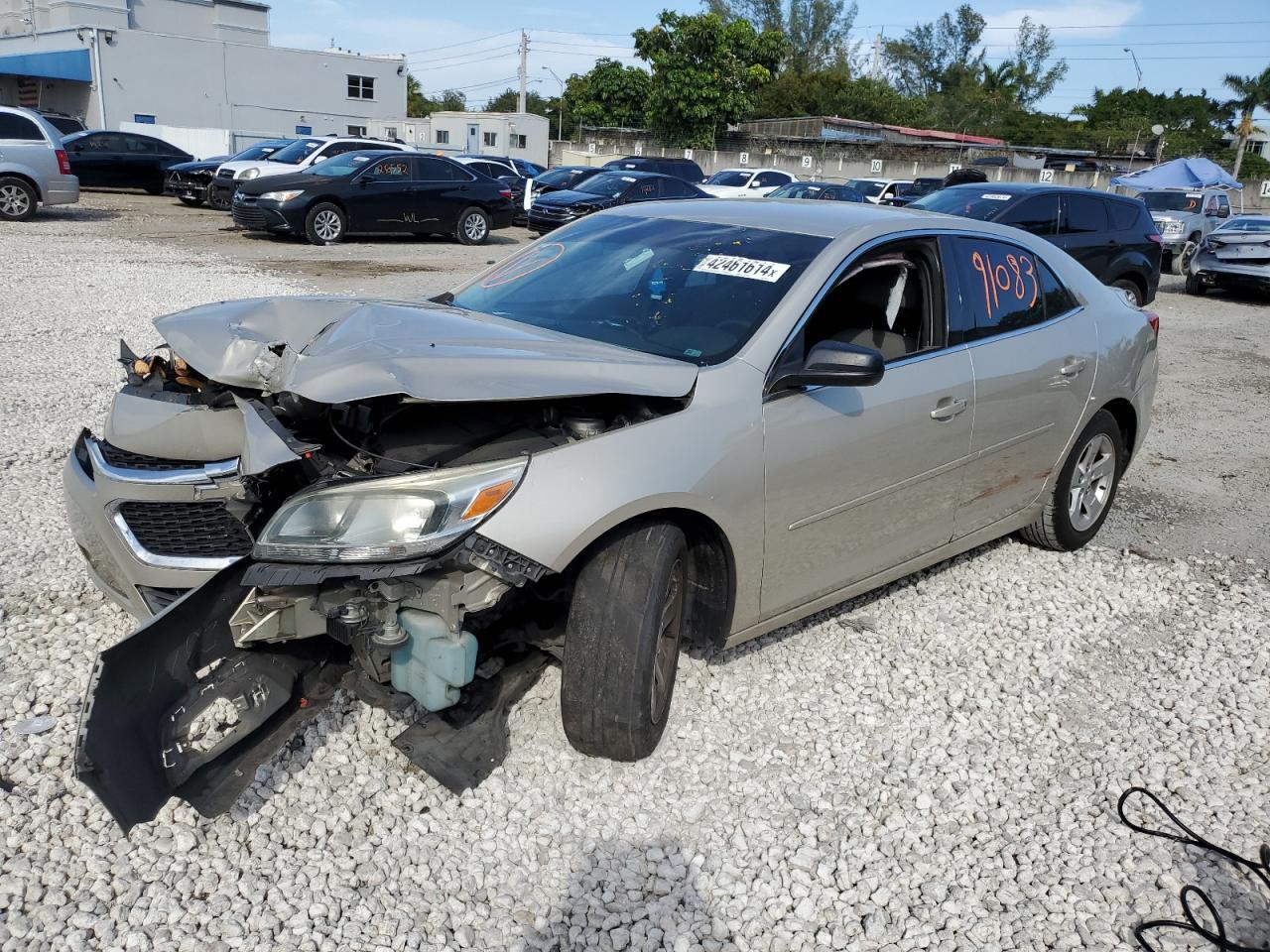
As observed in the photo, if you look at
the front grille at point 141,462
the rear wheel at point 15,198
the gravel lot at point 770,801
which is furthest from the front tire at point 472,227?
the front grille at point 141,462

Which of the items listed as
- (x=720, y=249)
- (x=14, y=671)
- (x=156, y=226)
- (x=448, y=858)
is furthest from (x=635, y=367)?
(x=156, y=226)

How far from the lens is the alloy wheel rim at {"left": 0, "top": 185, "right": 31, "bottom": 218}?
54.5ft

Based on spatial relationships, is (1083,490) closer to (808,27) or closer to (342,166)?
(342,166)

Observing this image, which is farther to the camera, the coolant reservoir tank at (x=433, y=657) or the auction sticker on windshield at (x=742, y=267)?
the auction sticker on windshield at (x=742, y=267)

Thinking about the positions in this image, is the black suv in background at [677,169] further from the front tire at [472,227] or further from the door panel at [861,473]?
the door panel at [861,473]

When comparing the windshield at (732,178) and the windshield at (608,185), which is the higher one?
the windshield at (732,178)

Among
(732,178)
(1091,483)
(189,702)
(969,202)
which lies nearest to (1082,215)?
(969,202)

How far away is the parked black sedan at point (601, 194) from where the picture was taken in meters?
18.4

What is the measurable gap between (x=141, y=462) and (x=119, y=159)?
23.8 metres

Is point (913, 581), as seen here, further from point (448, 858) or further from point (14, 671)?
point (14, 671)

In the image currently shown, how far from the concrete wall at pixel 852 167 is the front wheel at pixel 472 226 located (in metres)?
20.9

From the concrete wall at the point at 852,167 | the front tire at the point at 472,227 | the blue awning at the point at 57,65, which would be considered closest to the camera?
the front tire at the point at 472,227

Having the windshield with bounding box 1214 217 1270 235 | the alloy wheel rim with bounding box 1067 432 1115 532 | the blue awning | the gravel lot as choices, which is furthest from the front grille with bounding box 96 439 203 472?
the blue awning

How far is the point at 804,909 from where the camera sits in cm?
269
